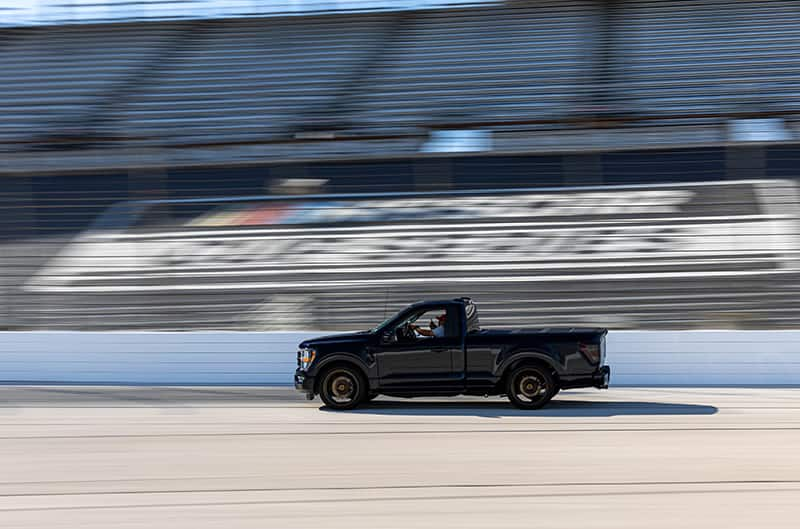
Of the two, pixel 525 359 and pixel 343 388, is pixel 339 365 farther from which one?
pixel 525 359

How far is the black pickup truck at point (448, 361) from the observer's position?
35.3ft

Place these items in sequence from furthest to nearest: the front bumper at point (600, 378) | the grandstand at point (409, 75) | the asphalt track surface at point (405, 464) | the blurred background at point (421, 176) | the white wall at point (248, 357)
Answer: the grandstand at point (409, 75)
the blurred background at point (421, 176)
the white wall at point (248, 357)
the front bumper at point (600, 378)
the asphalt track surface at point (405, 464)

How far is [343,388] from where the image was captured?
11164mm

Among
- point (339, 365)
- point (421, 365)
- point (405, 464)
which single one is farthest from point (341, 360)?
point (405, 464)

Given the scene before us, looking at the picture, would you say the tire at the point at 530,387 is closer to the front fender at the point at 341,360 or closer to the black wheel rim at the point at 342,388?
the front fender at the point at 341,360

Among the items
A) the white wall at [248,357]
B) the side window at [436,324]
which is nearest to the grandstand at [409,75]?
the white wall at [248,357]

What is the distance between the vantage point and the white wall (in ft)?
44.7

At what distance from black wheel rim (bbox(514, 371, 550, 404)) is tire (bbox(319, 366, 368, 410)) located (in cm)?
174

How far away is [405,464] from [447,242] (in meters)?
9.46

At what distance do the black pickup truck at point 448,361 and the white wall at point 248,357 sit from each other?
10.1 feet

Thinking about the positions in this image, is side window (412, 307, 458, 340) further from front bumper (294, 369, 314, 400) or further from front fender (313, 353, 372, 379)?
front bumper (294, 369, 314, 400)

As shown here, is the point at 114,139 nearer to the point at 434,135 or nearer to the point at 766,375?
the point at 434,135

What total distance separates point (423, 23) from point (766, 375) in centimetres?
1554

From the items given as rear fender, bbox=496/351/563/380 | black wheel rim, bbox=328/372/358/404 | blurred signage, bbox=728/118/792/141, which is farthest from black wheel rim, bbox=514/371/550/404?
blurred signage, bbox=728/118/792/141
